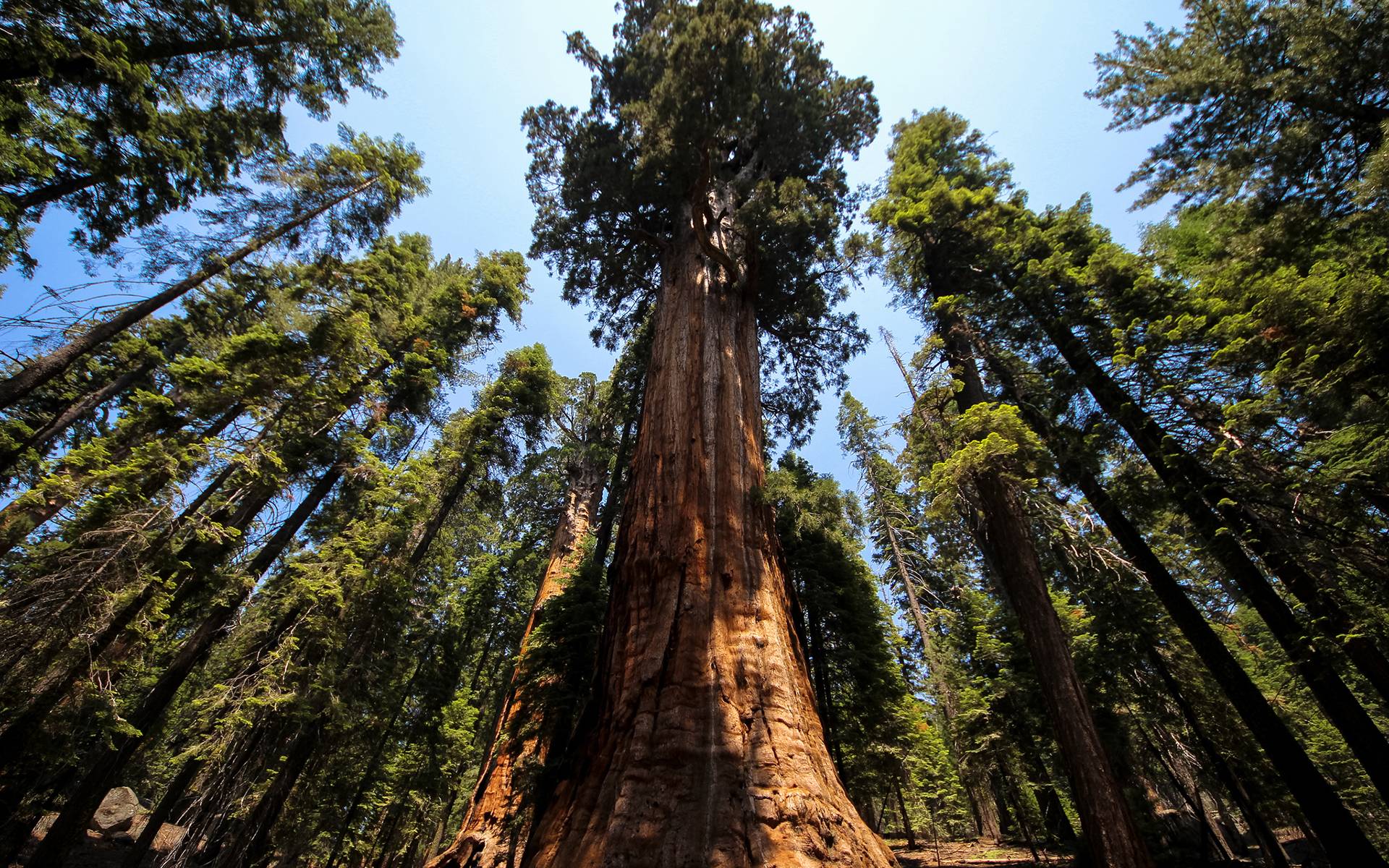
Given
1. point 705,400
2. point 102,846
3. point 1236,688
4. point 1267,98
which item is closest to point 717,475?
point 705,400

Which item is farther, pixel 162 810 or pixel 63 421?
pixel 63 421

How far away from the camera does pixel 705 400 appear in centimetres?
495

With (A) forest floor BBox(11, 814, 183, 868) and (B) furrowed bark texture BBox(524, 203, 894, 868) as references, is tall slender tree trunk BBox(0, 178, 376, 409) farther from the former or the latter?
(A) forest floor BBox(11, 814, 183, 868)

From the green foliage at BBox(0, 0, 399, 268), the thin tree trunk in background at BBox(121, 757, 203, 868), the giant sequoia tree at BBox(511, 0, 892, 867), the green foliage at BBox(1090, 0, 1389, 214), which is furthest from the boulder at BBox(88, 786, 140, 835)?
the green foliage at BBox(1090, 0, 1389, 214)

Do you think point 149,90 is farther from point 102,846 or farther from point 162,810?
point 102,846

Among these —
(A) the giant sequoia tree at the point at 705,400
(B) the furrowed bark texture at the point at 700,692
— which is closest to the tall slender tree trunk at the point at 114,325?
(A) the giant sequoia tree at the point at 705,400

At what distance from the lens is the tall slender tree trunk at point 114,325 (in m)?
6.80

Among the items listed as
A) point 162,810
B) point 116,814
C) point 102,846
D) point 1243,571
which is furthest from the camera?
point 116,814

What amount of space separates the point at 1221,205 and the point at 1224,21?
2.88 m

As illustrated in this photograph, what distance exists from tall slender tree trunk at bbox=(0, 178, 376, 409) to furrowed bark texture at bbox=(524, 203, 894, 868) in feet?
29.2

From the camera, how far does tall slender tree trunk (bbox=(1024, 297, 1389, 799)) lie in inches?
204

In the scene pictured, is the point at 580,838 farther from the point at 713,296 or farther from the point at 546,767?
the point at 713,296

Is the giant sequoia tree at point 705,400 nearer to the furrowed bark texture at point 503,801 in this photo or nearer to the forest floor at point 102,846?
the furrowed bark texture at point 503,801

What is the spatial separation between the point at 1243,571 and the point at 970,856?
814 cm
